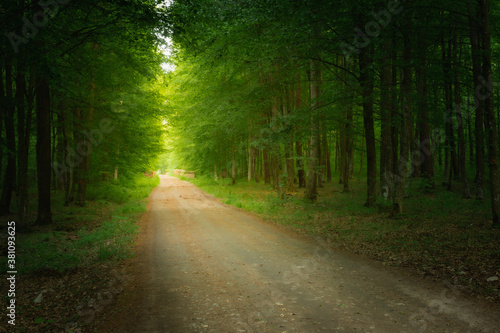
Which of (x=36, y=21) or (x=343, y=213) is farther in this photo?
(x=343, y=213)

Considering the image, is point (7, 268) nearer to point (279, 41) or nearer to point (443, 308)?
point (443, 308)

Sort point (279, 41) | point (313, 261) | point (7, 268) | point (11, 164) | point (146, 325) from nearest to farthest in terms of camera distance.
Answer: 1. point (146, 325)
2. point (7, 268)
3. point (313, 261)
4. point (279, 41)
5. point (11, 164)

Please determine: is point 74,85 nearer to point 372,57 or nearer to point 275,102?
point 275,102

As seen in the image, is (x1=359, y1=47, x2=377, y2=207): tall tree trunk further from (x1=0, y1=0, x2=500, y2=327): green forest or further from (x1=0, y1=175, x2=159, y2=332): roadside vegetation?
(x1=0, y1=175, x2=159, y2=332): roadside vegetation

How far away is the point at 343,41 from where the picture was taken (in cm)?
1059

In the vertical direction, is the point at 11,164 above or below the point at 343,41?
below

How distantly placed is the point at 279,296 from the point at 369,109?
905cm

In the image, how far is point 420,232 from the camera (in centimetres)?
838

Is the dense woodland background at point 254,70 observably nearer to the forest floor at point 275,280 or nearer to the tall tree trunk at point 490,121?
the tall tree trunk at point 490,121

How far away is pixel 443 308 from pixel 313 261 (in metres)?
2.83

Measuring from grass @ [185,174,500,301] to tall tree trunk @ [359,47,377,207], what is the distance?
1105 mm

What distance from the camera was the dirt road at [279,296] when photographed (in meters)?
4.03

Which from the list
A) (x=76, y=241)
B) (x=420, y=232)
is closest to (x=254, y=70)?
(x=420, y=232)

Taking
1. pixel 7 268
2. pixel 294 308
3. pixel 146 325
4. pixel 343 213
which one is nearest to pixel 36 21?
pixel 7 268
